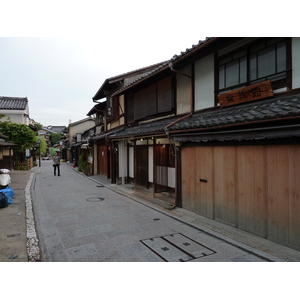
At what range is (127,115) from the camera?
15984 millimetres

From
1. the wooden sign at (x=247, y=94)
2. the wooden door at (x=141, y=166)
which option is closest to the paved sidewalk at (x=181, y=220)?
the wooden door at (x=141, y=166)

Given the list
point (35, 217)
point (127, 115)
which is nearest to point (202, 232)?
point (35, 217)

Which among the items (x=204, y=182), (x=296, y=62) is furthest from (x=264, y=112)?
(x=204, y=182)

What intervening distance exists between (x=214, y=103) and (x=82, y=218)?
6680 mm

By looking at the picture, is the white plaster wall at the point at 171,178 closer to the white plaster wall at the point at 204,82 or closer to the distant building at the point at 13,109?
the white plaster wall at the point at 204,82

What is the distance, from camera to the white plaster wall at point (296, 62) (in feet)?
19.0

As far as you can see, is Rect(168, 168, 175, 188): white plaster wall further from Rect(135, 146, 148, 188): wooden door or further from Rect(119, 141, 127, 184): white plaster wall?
Rect(119, 141, 127, 184): white plaster wall

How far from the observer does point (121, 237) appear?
6477 millimetres

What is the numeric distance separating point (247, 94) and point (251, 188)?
2.99 metres

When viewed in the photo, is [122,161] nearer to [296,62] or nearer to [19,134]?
[296,62]

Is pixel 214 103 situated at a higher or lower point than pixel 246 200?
higher

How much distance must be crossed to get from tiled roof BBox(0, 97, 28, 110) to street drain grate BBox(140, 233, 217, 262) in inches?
1352

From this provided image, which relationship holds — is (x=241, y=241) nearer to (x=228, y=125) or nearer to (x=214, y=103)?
(x=228, y=125)

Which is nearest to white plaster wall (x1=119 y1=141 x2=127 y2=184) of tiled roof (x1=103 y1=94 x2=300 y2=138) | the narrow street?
the narrow street
